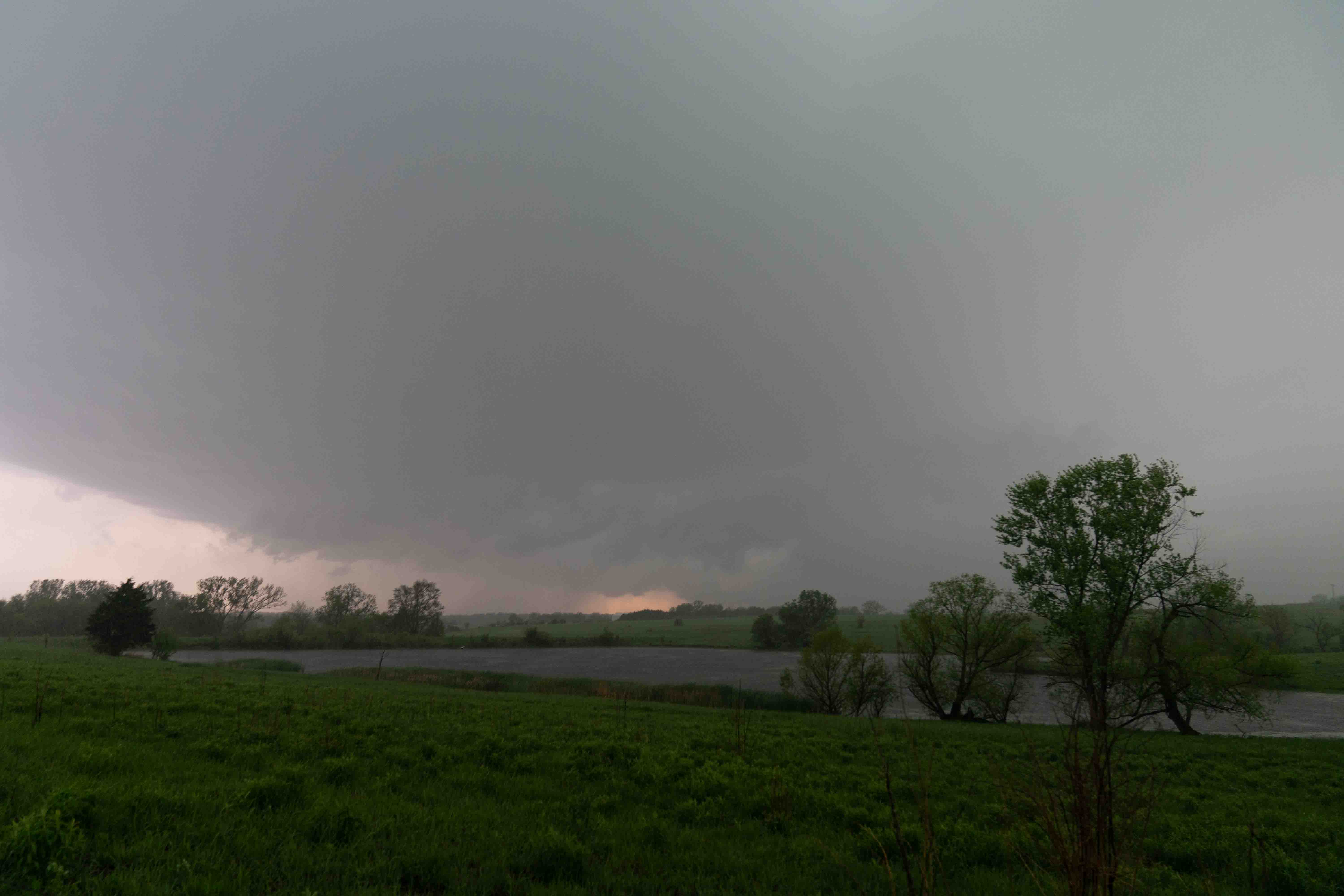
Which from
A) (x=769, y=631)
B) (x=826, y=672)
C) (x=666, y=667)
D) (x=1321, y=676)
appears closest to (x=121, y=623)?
(x=666, y=667)

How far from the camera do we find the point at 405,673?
59625mm

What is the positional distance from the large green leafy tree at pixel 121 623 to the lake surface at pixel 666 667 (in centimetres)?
939

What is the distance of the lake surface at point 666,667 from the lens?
45500mm

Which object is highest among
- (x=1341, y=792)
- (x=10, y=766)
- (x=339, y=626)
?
(x=10, y=766)

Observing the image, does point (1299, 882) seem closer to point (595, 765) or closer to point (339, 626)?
point (595, 765)

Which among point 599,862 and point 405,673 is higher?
point 599,862

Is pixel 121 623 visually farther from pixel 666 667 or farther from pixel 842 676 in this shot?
pixel 842 676

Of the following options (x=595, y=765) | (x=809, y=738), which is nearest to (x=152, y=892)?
(x=595, y=765)

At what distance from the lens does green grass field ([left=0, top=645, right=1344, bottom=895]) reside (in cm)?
675

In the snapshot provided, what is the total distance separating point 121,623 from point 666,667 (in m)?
70.7

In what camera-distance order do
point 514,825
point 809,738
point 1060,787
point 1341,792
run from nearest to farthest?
point 1060,787 < point 514,825 < point 1341,792 < point 809,738

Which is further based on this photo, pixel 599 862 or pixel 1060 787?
pixel 599 862

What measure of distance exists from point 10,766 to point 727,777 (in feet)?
42.5

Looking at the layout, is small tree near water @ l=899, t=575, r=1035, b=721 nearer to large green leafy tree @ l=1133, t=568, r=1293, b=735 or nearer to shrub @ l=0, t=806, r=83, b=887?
large green leafy tree @ l=1133, t=568, r=1293, b=735
